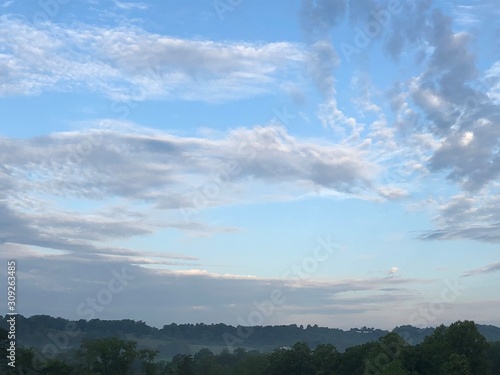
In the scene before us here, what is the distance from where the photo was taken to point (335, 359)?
320 ft

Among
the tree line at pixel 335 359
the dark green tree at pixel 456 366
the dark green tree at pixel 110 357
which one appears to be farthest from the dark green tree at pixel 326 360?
the dark green tree at pixel 110 357

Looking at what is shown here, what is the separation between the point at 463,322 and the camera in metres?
82.1

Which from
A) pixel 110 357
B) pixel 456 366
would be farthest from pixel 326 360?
pixel 110 357

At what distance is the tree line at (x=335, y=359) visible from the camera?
259 feet

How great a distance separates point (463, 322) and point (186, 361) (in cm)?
5163

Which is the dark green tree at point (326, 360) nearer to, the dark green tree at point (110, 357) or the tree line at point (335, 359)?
the tree line at point (335, 359)

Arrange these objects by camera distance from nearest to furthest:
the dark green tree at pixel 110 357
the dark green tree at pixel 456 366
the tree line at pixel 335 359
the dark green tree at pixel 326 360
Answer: the dark green tree at pixel 456 366 → the tree line at pixel 335 359 → the dark green tree at pixel 110 357 → the dark green tree at pixel 326 360

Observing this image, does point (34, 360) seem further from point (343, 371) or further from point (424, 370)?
point (424, 370)

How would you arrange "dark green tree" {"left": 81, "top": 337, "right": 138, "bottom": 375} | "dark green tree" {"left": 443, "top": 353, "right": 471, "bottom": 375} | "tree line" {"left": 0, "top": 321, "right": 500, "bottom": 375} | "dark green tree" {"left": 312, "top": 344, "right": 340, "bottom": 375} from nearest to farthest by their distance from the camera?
"dark green tree" {"left": 443, "top": 353, "right": 471, "bottom": 375}
"tree line" {"left": 0, "top": 321, "right": 500, "bottom": 375}
"dark green tree" {"left": 81, "top": 337, "right": 138, "bottom": 375}
"dark green tree" {"left": 312, "top": 344, "right": 340, "bottom": 375}

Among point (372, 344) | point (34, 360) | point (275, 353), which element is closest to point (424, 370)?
point (372, 344)

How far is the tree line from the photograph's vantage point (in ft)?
259

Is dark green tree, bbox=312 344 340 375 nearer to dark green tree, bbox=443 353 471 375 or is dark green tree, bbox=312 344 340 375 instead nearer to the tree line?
the tree line

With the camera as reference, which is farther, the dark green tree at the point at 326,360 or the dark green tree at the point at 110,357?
the dark green tree at the point at 326,360

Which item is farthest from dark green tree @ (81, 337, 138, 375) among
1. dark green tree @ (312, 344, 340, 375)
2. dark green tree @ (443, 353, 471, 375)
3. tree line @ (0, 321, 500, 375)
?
dark green tree @ (443, 353, 471, 375)
